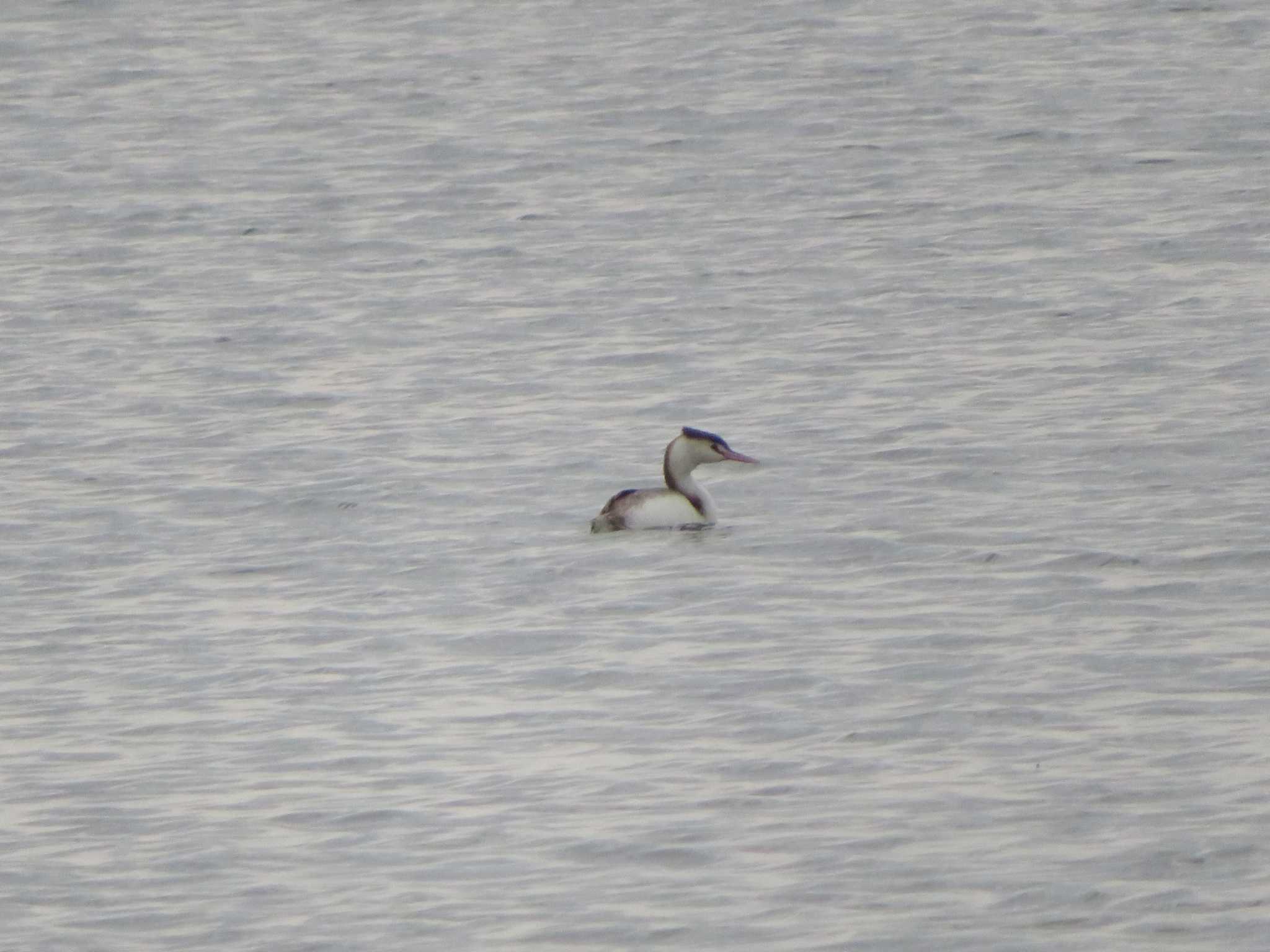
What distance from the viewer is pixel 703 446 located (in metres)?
15.9

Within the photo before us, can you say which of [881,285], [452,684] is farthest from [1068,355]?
[452,684]

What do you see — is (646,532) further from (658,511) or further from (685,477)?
(685,477)

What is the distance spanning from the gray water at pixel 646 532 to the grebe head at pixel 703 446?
0.37 meters

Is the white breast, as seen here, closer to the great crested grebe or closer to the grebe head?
the great crested grebe

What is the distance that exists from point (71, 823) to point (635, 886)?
225cm

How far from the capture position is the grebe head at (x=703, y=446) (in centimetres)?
1593

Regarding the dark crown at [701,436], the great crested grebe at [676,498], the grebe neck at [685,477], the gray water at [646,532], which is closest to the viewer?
the gray water at [646,532]

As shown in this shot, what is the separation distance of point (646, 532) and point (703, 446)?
2.31 ft

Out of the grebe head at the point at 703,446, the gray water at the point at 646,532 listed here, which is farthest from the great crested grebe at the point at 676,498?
the gray water at the point at 646,532

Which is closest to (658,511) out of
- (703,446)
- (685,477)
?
(685,477)

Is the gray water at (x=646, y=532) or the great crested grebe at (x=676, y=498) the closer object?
the gray water at (x=646, y=532)

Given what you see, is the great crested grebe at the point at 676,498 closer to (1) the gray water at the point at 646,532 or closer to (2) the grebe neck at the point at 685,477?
(2) the grebe neck at the point at 685,477

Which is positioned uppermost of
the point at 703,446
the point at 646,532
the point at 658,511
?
the point at 703,446

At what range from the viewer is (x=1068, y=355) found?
19.4 metres
